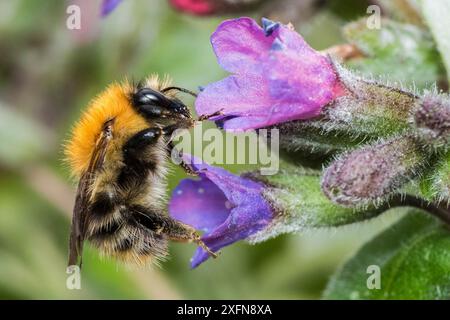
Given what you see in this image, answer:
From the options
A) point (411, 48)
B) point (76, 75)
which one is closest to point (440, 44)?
point (411, 48)

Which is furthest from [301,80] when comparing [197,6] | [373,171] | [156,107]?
[197,6]

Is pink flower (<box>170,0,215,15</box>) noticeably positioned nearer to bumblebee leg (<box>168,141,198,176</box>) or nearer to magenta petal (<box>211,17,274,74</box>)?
bumblebee leg (<box>168,141,198,176</box>)

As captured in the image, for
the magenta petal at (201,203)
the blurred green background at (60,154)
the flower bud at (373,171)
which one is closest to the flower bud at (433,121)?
the flower bud at (373,171)

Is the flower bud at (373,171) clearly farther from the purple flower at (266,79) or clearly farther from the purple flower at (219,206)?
the purple flower at (219,206)

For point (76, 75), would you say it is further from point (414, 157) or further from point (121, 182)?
point (414, 157)

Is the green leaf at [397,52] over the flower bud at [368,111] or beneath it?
over

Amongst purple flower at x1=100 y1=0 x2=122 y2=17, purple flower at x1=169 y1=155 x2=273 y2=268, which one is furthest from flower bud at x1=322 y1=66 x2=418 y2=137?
purple flower at x1=100 y1=0 x2=122 y2=17
